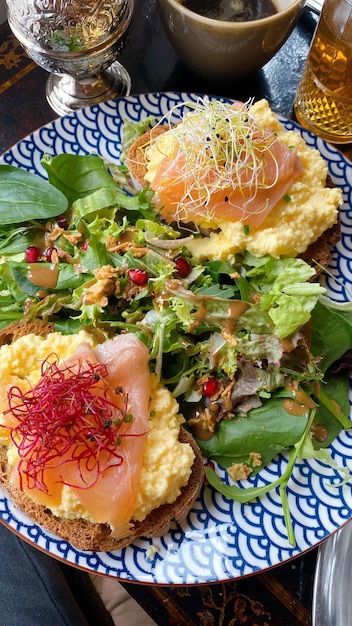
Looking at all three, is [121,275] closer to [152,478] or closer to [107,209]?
[107,209]

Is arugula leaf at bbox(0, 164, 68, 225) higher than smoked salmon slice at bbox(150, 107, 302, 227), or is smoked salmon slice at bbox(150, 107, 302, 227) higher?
arugula leaf at bbox(0, 164, 68, 225)

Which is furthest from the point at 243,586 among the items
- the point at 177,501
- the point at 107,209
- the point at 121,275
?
the point at 107,209

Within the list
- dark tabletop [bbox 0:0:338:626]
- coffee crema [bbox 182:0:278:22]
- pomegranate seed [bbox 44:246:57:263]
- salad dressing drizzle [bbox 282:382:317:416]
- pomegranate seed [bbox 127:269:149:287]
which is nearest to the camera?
salad dressing drizzle [bbox 282:382:317:416]

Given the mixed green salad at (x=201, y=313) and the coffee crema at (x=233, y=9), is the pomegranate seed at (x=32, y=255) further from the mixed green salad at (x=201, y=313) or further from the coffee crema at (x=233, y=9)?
the coffee crema at (x=233, y=9)

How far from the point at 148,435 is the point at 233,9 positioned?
2.07 metres

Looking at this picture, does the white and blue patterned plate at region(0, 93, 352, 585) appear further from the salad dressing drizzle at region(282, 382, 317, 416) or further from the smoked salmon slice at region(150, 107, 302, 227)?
the smoked salmon slice at region(150, 107, 302, 227)

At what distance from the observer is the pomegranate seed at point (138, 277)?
2.36 metres

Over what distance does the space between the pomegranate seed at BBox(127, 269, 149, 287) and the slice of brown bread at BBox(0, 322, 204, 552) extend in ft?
2.12

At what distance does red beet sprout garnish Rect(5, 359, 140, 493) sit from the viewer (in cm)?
200

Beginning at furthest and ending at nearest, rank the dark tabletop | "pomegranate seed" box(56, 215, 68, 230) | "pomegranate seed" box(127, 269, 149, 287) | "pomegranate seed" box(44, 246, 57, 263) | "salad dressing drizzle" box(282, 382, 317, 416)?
the dark tabletop, "pomegranate seed" box(56, 215, 68, 230), "pomegranate seed" box(44, 246, 57, 263), "pomegranate seed" box(127, 269, 149, 287), "salad dressing drizzle" box(282, 382, 317, 416)

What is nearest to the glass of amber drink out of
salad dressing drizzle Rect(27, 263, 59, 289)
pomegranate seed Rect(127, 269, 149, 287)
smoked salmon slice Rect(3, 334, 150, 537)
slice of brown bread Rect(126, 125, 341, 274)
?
slice of brown bread Rect(126, 125, 341, 274)

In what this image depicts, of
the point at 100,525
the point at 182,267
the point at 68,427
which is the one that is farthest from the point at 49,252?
the point at 100,525

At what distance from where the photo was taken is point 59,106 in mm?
3076

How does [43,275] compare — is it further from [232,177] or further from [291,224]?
[291,224]
